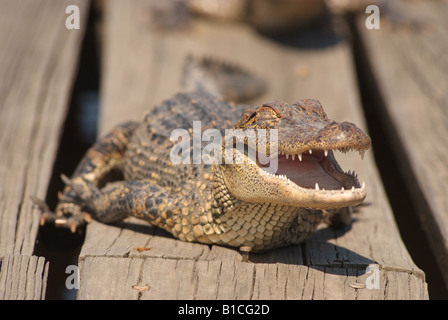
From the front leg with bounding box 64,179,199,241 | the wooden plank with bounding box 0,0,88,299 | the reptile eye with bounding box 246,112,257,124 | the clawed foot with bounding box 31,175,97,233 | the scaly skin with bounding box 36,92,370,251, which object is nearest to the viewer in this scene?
the scaly skin with bounding box 36,92,370,251

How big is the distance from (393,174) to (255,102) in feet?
5.05

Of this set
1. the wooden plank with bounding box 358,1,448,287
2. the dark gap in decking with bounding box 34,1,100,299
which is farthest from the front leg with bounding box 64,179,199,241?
the wooden plank with bounding box 358,1,448,287

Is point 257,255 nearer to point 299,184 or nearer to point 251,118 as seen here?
point 299,184

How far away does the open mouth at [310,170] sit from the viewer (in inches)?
116

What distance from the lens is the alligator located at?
2881 mm

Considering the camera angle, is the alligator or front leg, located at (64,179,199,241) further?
front leg, located at (64,179,199,241)

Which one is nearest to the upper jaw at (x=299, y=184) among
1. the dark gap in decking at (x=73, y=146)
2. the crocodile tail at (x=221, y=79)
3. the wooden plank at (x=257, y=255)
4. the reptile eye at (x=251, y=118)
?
the reptile eye at (x=251, y=118)

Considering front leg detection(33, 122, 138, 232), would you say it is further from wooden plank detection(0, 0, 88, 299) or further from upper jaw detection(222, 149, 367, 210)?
upper jaw detection(222, 149, 367, 210)

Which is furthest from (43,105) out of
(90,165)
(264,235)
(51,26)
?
(264,235)

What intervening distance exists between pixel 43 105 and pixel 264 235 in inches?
98.7

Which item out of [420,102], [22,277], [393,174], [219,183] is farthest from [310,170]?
[393,174]

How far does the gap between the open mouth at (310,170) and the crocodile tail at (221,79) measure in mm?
2299

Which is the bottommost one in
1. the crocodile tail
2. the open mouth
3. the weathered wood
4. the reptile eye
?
the weathered wood

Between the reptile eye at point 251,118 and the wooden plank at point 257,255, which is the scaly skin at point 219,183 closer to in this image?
the reptile eye at point 251,118
